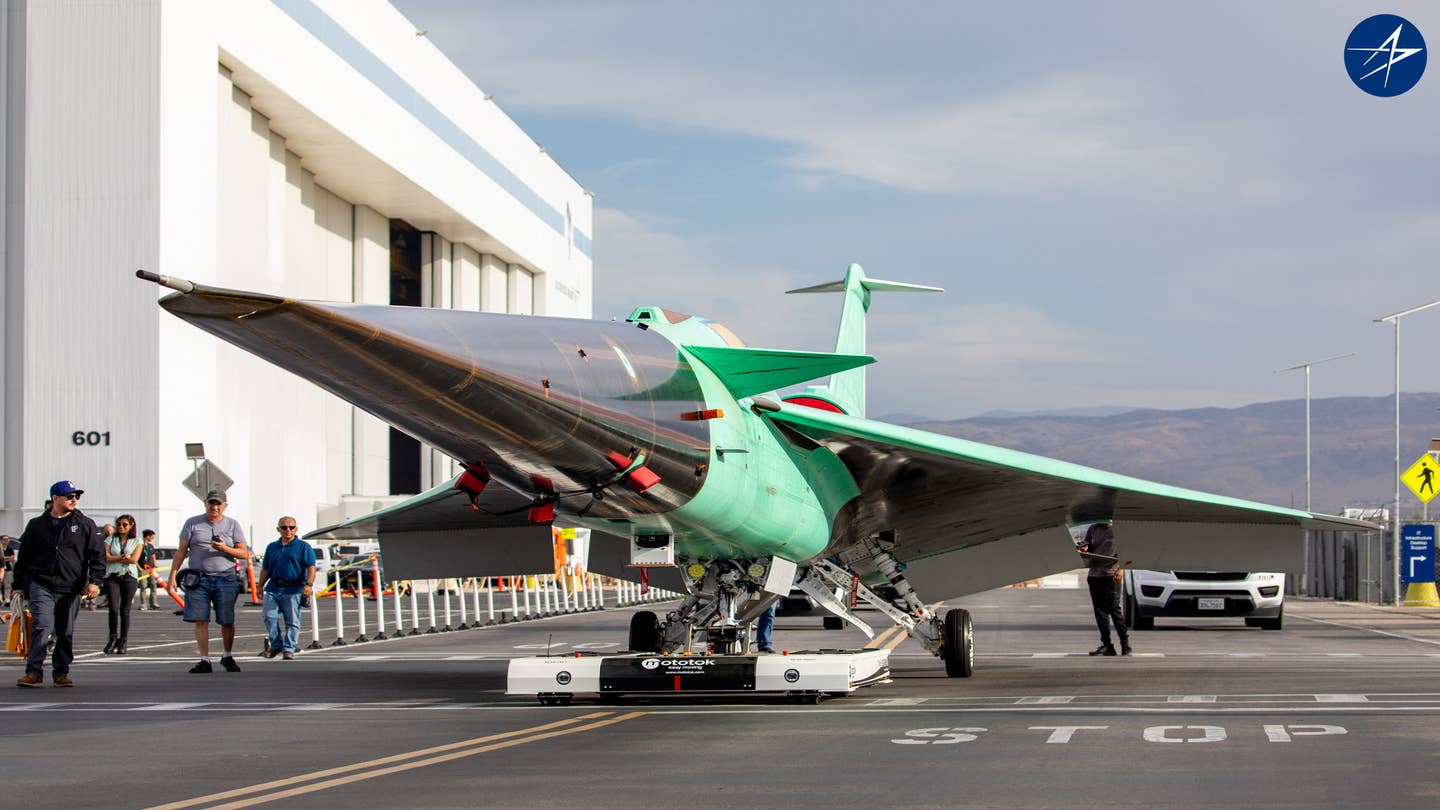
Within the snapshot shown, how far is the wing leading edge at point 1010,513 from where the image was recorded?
1482 cm

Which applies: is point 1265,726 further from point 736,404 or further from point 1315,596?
point 1315,596

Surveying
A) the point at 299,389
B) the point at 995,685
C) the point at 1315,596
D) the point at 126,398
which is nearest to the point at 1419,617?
the point at 1315,596

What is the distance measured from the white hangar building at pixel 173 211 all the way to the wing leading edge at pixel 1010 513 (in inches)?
1198

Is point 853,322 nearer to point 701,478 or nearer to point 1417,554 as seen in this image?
point 701,478

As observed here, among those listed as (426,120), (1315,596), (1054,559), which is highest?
(426,120)

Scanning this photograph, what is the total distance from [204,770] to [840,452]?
699 centimetres

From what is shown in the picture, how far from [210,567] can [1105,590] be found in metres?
10.5

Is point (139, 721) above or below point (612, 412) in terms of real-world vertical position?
below

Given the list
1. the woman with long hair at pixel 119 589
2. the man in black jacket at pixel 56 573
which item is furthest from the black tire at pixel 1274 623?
the man in black jacket at pixel 56 573

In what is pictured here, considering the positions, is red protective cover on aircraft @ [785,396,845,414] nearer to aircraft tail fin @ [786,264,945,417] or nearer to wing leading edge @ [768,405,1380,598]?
wing leading edge @ [768,405,1380,598]

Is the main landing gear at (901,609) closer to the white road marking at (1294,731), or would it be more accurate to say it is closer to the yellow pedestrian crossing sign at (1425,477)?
the white road marking at (1294,731)

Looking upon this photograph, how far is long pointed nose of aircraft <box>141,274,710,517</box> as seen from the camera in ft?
29.0

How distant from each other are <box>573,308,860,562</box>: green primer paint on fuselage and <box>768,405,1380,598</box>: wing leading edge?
30 cm

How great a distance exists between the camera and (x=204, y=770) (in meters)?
9.30
